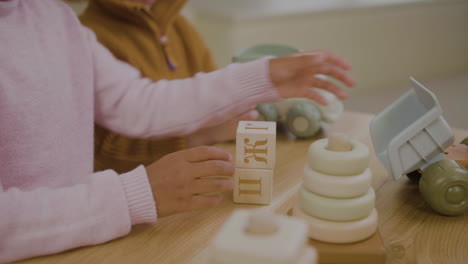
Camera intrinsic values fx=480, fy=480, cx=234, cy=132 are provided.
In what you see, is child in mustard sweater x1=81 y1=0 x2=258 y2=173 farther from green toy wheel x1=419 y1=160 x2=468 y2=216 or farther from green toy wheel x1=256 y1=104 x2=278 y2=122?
green toy wheel x1=419 y1=160 x2=468 y2=216

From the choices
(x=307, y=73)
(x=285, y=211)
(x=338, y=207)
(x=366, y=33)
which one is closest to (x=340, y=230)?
(x=338, y=207)

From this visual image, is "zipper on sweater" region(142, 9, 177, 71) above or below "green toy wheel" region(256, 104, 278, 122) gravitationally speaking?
above

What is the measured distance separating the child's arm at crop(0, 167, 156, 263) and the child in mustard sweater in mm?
342

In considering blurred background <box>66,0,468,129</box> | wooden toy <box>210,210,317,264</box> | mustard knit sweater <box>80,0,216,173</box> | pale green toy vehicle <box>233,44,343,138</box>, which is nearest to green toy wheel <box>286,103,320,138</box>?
pale green toy vehicle <box>233,44,343,138</box>

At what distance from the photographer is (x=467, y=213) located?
0.66 m

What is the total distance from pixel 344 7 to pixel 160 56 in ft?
3.83

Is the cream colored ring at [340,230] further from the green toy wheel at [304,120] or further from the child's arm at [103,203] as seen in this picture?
the green toy wheel at [304,120]

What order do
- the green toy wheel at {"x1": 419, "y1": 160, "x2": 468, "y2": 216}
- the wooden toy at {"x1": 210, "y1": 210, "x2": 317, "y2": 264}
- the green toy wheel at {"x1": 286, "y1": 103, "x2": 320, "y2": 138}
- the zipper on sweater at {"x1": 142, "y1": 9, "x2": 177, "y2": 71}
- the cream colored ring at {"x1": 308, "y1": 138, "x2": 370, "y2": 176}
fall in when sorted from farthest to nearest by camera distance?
the zipper on sweater at {"x1": 142, "y1": 9, "x2": 177, "y2": 71} → the green toy wheel at {"x1": 286, "y1": 103, "x2": 320, "y2": 138} → the green toy wheel at {"x1": 419, "y1": 160, "x2": 468, "y2": 216} → the cream colored ring at {"x1": 308, "y1": 138, "x2": 370, "y2": 176} → the wooden toy at {"x1": 210, "y1": 210, "x2": 317, "y2": 264}

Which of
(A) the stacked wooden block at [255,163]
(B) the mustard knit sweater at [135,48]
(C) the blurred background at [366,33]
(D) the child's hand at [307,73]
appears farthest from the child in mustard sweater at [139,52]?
(C) the blurred background at [366,33]

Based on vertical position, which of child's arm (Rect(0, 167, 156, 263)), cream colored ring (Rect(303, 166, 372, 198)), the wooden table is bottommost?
the wooden table

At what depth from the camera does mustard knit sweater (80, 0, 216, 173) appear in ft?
3.28

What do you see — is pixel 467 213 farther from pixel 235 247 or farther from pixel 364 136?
pixel 235 247

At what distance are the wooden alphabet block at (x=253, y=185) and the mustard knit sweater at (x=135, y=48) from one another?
332mm

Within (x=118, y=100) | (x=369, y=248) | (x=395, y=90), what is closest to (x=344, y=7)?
(x=395, y=90)
